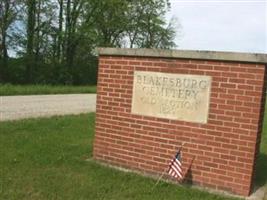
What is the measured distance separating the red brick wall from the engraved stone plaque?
0.08 meters

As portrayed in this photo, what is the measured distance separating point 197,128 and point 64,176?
2.00 metres

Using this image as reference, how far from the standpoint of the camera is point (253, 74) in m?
6.12

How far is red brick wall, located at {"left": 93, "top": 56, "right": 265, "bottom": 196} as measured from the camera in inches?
244

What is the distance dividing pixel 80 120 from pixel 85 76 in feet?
99.6

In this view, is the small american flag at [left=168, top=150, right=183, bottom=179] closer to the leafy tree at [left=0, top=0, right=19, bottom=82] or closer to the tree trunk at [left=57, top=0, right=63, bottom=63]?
the leafy tree at [left=0, top=0, right=19, bottom=82]

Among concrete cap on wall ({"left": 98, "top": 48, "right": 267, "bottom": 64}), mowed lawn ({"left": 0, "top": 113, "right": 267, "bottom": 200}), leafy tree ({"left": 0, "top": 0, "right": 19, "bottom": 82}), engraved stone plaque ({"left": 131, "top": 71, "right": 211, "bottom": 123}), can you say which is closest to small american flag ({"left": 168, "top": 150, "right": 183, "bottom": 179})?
mowed lawn ({"left": 0, "top": 113, "right": 267, "bottom": 200})

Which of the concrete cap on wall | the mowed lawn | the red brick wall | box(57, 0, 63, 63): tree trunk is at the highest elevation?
box(57, 0, 63, 63): tree trunk

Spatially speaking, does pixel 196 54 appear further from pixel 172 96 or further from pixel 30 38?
pixel 30 38

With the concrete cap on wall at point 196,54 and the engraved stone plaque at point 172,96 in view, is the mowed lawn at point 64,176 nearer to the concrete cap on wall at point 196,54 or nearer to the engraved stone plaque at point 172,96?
the engraved stone plaque at point 172,96

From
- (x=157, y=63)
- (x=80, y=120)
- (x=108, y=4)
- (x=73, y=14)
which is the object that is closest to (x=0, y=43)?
(x=73, y=14)

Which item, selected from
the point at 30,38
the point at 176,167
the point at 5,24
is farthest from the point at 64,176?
the point at 30,38

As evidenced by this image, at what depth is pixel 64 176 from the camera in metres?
6.55

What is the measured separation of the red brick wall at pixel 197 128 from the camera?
6.20m

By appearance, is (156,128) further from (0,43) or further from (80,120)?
(0,43)
